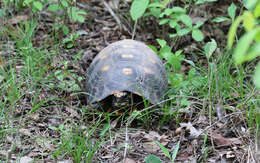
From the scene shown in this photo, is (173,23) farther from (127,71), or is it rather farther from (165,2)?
(127,71)

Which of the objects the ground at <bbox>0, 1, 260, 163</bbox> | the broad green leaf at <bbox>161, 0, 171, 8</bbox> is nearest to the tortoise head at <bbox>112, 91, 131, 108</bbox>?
the ground at <bbox>0, 1, 260, 163</bbox>

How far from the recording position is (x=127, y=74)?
11.5 ft

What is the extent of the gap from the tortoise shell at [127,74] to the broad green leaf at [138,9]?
438 millimetres

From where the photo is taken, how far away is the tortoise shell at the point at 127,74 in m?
3.48

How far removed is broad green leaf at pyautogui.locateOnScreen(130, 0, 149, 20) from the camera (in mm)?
3555

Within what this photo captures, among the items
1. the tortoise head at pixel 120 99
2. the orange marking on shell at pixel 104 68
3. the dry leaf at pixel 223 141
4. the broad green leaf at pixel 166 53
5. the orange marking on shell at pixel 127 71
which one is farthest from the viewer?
the broad green leaf at pixel 166 53

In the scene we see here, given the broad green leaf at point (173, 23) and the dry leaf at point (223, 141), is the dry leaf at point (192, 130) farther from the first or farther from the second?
the broad green leaf at point (173, 23)

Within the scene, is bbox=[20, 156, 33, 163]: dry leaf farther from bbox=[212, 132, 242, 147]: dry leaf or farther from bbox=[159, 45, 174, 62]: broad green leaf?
bbox=[159, 45, 174, 62]: broad green leaf

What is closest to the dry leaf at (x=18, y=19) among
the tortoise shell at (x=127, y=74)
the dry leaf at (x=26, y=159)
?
the tortoise shell at (x=127, y=74)

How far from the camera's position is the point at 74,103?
12.3 ft

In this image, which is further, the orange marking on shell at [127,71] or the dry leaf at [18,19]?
the dry leaf at [18,19]

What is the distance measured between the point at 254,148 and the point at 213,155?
0.37 meters

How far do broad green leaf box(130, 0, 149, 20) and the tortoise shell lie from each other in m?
0.44

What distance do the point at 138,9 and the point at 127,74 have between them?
2.41ft
